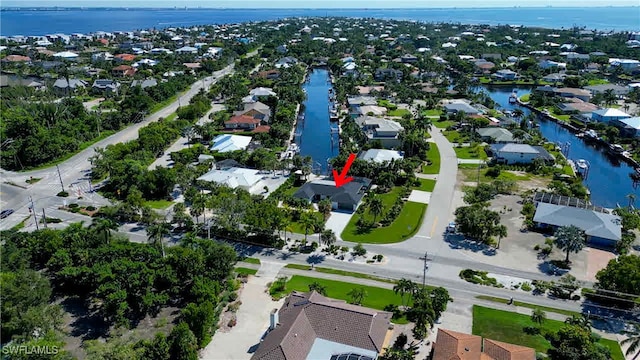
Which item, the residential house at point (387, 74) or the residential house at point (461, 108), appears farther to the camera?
the residential house at point (387, 74)

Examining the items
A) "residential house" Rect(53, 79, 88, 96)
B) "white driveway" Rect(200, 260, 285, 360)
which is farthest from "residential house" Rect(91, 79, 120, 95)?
Answer: "white driveway" Rect(200, 260, 285, 360)

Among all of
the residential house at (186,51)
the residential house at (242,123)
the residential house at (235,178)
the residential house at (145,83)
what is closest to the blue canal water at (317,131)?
the residential house at (242,123)

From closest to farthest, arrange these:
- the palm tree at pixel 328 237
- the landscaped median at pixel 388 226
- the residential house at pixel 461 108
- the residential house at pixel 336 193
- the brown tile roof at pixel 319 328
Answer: the brown tile roof at pixel 319 328
the palm tree at pixel 328 237
the landscaped median at pixel 388 226
the residential house at pixel 336 193
the residential house at pixel 461 108

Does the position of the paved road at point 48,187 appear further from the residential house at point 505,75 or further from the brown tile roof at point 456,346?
the residential house at point 505,75

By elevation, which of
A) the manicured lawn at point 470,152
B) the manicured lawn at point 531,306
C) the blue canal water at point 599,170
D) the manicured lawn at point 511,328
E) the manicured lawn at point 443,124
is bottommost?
the manicured lawn at point 511,328

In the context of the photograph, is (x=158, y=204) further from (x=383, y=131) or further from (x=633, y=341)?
(x=633, y=341)

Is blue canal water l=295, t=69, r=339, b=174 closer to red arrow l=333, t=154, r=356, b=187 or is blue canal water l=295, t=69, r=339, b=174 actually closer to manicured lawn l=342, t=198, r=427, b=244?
red arrow l=333, t=154, r=356, b=187

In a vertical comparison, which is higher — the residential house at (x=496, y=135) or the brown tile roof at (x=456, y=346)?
the residential house at (x=496, y=135)
